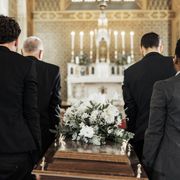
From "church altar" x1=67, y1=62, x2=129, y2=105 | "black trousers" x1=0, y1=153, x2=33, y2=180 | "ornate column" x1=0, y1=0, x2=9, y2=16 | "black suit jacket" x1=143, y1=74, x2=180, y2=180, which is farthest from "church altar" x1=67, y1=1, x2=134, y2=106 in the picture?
"black suit jacket" x1=143, y1=74, x2=180, y2=180

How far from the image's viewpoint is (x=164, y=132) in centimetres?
240

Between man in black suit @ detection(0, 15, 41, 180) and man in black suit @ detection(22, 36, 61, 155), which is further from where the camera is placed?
man in black suit @ detection(22, 36, 61, 155)

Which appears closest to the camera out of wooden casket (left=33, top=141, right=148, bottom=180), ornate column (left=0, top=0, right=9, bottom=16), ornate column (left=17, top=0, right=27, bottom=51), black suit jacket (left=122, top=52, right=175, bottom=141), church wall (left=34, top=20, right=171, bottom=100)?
wooden casket (left=33, top=141, right=148, bottom=180)

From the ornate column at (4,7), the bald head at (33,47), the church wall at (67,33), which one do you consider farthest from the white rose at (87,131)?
the church wall at (67,33)

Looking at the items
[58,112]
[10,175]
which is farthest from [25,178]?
[58,112]

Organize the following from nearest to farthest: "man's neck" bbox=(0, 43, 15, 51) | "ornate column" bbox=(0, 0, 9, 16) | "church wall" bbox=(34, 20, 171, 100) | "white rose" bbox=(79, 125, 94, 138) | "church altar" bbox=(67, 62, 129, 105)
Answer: "white rose" bbox=(79, 125, 94, 138)
"man's neck" bbox=(0, 43, 15, 51)
"ornate column" bbox=(0, 0, 9, 16)
"church altar" bbox=(67, 62, 129, 105)
"church wall" bbox=(34, 20, 171, 100)

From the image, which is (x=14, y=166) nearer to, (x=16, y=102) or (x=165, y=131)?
(x=16, y=102)

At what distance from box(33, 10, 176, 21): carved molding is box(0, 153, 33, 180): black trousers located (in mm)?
10523

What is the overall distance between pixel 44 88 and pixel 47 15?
32.0ft

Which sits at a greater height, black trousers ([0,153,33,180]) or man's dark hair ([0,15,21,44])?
man's dark hair ([0,15,21,44])

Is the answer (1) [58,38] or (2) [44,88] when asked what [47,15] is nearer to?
(1) [58,38]

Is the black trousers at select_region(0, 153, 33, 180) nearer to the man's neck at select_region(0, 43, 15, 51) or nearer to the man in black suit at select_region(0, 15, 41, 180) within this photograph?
the man in black suit at select_region(0, 15, 41, 180)

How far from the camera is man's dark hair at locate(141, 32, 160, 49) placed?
358cm

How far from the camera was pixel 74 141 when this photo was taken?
108 inches
